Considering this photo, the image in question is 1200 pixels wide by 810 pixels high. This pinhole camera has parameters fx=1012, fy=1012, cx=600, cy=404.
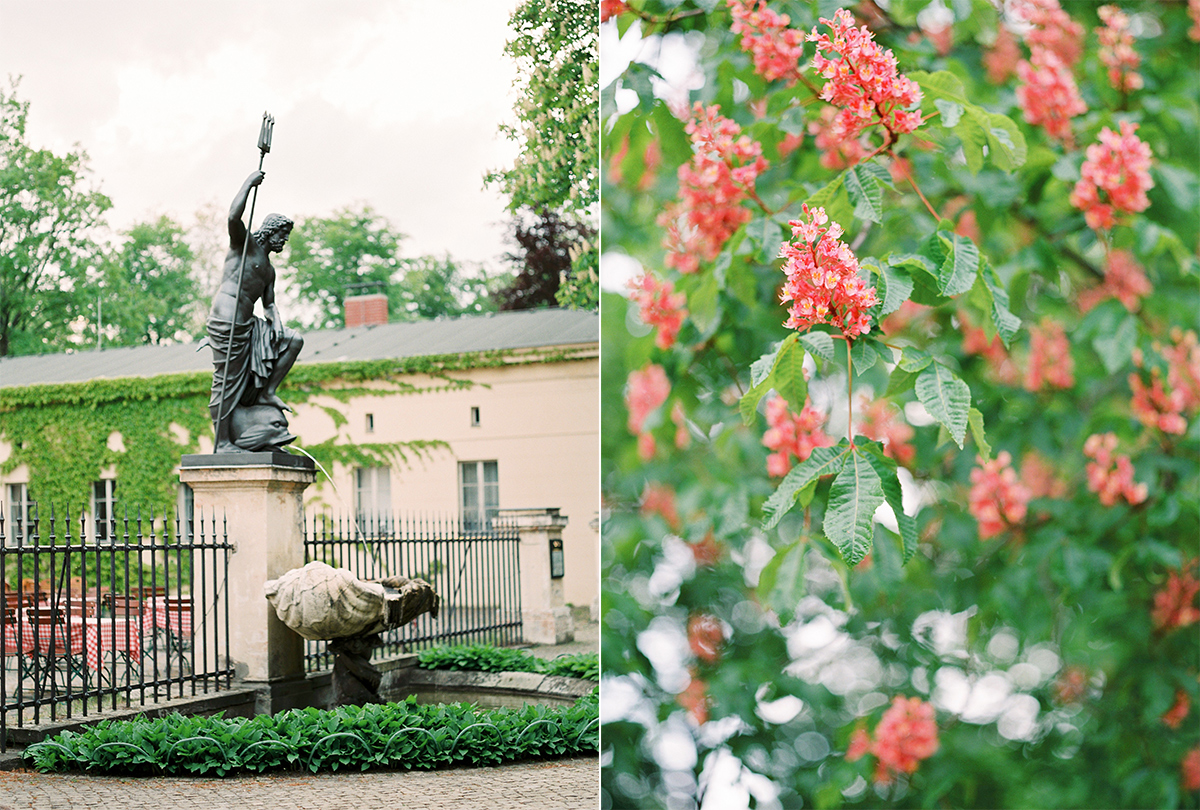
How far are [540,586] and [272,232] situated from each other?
3708 millimetres

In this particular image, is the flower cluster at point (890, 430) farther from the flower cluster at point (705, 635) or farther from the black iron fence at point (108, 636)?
the black iron fence at point (108, 636)

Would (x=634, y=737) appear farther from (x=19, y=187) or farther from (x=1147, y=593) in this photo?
(x=19, y=187)

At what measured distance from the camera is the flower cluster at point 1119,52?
1860 millimetres

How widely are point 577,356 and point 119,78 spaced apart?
22.7 ft

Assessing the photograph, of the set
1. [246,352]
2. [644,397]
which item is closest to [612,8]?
[644,397]

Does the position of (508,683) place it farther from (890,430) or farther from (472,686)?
(890,430)

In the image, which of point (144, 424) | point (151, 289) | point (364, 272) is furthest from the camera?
point (364, 272)

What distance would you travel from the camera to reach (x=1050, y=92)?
1.91 meters

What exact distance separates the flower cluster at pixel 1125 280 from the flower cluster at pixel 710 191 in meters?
0.67

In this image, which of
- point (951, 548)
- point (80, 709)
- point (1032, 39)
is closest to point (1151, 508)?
point (951, 548)

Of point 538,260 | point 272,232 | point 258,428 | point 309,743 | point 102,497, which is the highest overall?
point 538,260

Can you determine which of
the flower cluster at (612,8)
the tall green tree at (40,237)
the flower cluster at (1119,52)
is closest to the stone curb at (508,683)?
the flower cluster at (612,8)

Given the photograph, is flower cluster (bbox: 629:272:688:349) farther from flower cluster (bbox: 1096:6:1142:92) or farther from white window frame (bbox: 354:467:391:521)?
white window frame (bbox: 354:467:391:521)

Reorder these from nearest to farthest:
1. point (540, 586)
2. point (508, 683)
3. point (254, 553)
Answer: point (254, 553) < point (508, 683) < point (540, 586)
